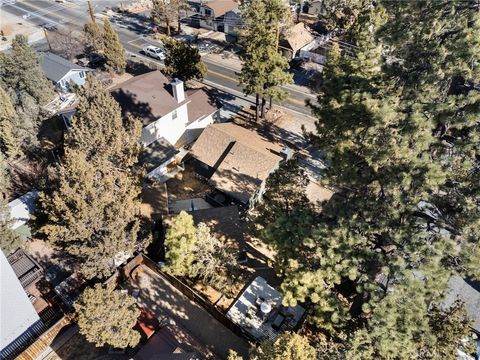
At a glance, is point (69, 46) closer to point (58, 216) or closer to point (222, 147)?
point (222, 147)

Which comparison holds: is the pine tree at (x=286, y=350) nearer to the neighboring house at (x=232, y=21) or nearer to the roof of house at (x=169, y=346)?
the roof of house at (x=169, y=346)

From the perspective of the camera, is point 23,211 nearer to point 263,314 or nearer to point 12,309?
point 12,309

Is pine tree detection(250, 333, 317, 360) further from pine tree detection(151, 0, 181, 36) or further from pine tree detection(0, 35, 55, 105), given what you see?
pine tree detection(151, 0, 181, 36)

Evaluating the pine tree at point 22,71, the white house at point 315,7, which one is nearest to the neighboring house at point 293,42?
the white house at point 315,7

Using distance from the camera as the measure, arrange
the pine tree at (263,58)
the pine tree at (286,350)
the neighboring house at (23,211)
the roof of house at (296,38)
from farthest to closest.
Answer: the roof of house at (296,38)
the pine tree at (263,58)
the neighboring house at (23,211)
the pine tree at (286,350)

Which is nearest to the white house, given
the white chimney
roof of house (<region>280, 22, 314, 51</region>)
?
roof of house (<region>280, 22, 314, 51</region>)

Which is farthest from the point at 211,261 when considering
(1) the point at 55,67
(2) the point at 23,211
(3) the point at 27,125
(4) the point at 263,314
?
(1) the point at 55,67
